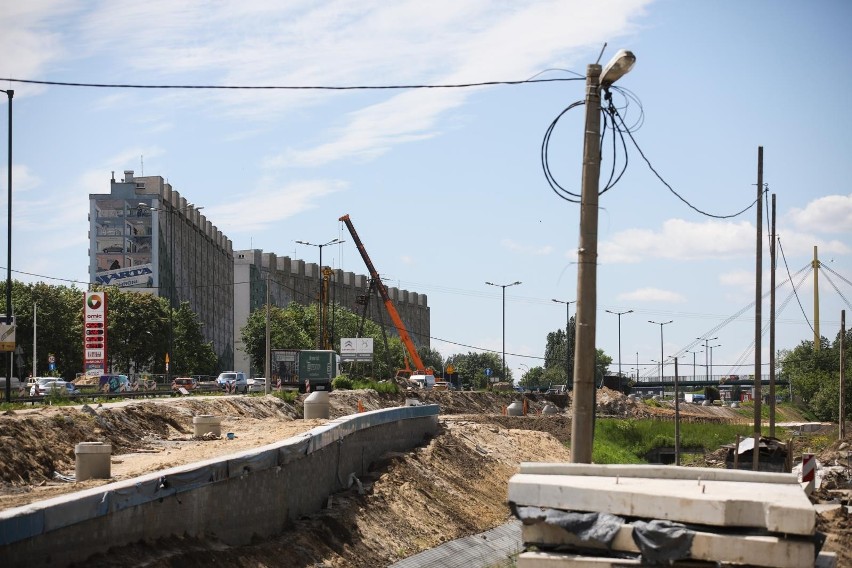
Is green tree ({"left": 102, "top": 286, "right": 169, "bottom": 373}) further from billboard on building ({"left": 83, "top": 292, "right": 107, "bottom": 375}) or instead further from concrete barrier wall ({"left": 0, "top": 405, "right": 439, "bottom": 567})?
concrete barrier wall ({"left": 0, "top": 405, "right": 439, "bottom": 567})

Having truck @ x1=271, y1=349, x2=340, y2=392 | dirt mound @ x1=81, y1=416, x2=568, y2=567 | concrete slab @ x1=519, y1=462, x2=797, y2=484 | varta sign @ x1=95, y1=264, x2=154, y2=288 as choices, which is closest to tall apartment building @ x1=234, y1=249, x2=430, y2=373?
varta sign @ x1=95, y1=264, x2=154, y2=288

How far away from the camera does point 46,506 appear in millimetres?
11984

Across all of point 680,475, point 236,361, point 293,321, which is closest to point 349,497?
point 680,475

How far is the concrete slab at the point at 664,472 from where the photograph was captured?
937 cm

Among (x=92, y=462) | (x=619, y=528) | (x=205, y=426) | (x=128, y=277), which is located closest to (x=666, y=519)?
(x=619, y=528)

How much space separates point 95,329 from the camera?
66.9 meters

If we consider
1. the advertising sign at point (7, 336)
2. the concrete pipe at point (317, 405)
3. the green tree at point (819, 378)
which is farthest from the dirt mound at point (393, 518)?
the green tree at point (819, 378)

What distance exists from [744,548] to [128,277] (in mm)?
107944

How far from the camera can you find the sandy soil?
17688 mm

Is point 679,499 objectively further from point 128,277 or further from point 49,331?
point 128,277

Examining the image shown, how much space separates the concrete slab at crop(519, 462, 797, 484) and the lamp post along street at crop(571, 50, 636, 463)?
2527mm

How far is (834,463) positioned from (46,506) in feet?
105

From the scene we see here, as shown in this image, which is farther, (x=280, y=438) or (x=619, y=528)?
(x=280, y=438)

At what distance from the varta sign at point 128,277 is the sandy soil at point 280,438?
67.2 m
